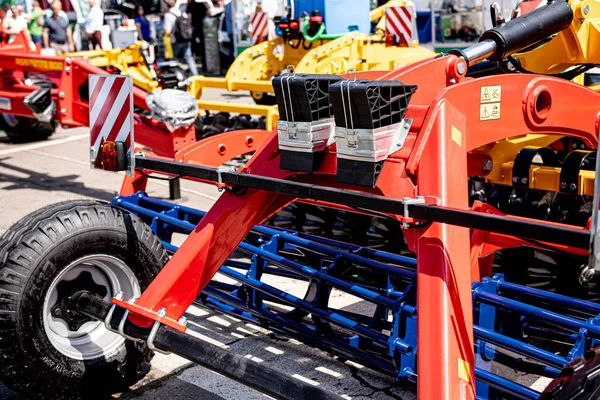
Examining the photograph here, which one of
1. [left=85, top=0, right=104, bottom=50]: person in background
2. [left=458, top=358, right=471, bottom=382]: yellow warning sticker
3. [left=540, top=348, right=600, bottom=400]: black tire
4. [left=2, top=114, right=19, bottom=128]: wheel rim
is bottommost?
[left=458, top=358, right=471, bottom=382]: yellow warning sticker

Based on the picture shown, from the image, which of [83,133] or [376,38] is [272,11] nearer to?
[83,133]

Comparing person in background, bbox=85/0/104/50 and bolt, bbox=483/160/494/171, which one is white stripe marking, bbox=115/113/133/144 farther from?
person in background, bbox=85/0/104/50

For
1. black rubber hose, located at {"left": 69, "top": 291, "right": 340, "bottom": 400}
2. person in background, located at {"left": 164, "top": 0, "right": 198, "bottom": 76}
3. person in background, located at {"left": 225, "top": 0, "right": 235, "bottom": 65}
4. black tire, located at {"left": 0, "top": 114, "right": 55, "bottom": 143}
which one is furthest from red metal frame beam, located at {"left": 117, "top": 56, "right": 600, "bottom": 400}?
person in background, located at {"left": 225, "top": 0, "right": 235, "bottom": 65}

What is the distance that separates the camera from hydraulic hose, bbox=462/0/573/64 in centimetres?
293

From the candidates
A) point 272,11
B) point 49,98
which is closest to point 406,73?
point 49,98

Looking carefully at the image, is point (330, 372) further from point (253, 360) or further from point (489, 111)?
point (489, 111)

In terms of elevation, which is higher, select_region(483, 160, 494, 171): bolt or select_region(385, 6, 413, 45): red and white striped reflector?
select_region(385, 6, 413, 45): red and white striped reflector

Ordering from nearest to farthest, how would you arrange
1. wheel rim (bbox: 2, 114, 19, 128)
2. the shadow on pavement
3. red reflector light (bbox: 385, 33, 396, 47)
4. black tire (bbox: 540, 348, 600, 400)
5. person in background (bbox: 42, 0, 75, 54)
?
black tire (bbox: 540, 348, 600, 400)
the shadow on pavement
red reflector light (bbox: 385, 33, 396, 47)
wheel rim (bbox: 2, 114, 19, 128)
person in background (bbox: 42, 0, 75, 54)

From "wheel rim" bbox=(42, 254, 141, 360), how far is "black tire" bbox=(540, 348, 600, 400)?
198 centimetres

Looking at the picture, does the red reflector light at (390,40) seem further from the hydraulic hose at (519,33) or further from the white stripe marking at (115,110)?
the white stripe marking at (115,110)

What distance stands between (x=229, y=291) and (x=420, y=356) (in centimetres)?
188

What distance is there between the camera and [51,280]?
3156 mm

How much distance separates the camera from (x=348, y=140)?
2488 millimetres

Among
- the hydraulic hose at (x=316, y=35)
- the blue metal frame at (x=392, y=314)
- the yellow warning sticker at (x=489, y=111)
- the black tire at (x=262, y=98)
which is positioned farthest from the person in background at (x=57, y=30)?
the yellow warning sticker at (x=489, y=111)
